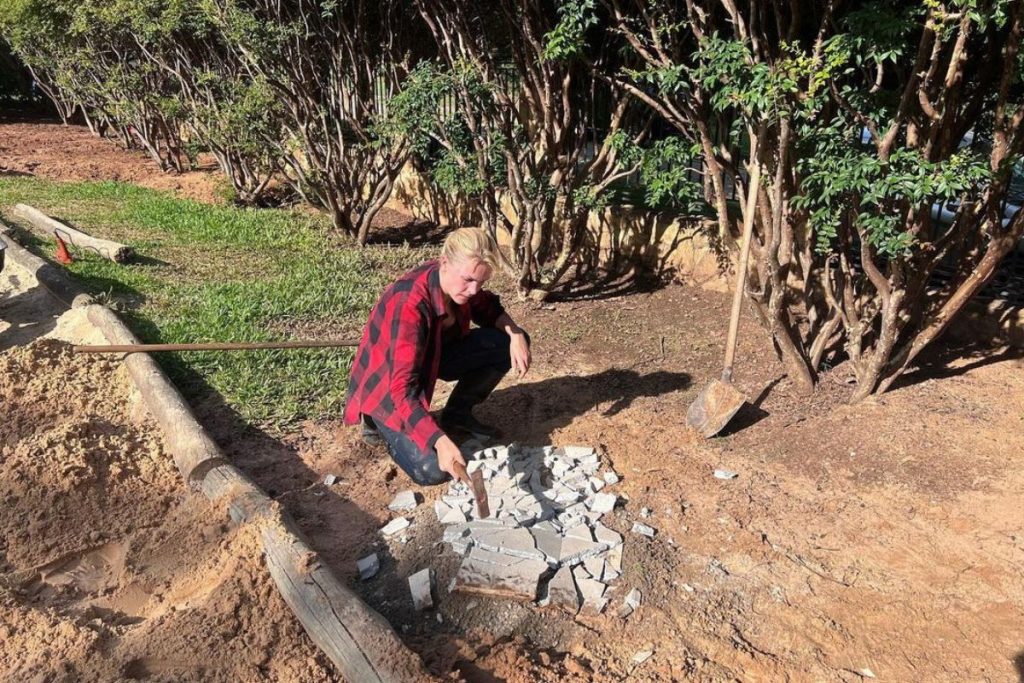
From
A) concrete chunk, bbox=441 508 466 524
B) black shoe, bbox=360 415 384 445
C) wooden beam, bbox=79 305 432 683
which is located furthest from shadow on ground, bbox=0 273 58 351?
concrete chunk, bbox=441 508 466 524

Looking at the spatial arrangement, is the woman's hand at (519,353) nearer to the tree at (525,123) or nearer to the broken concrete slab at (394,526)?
the broken concrete slab at (394,526)

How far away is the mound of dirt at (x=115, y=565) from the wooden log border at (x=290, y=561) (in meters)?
0.08

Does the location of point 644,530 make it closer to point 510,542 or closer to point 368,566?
point 510,542

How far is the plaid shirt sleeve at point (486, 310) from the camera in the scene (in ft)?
13.5

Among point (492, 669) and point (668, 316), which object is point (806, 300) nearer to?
point (668, 316)

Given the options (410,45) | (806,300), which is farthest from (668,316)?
(410,45)

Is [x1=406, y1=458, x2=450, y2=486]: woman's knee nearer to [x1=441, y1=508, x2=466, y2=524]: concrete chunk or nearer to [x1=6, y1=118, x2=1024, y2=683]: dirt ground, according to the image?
[x1=6, y1=118, x2=1024, y2=683]: dirt ground

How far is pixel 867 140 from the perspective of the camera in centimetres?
493

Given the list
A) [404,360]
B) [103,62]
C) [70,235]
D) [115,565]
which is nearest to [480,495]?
[404,360]

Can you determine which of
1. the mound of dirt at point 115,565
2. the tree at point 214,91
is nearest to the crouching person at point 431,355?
the mound of dirt at point 115,565

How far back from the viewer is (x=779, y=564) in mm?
3104

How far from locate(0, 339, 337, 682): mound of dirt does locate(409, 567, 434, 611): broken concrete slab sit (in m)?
0.43

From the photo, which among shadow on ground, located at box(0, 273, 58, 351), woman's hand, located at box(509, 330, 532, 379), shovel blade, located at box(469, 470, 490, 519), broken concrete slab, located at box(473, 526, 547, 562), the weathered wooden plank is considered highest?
woman's hand, located at box(509, 330, 532, 379)

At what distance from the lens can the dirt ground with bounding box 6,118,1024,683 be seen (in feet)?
8.61
